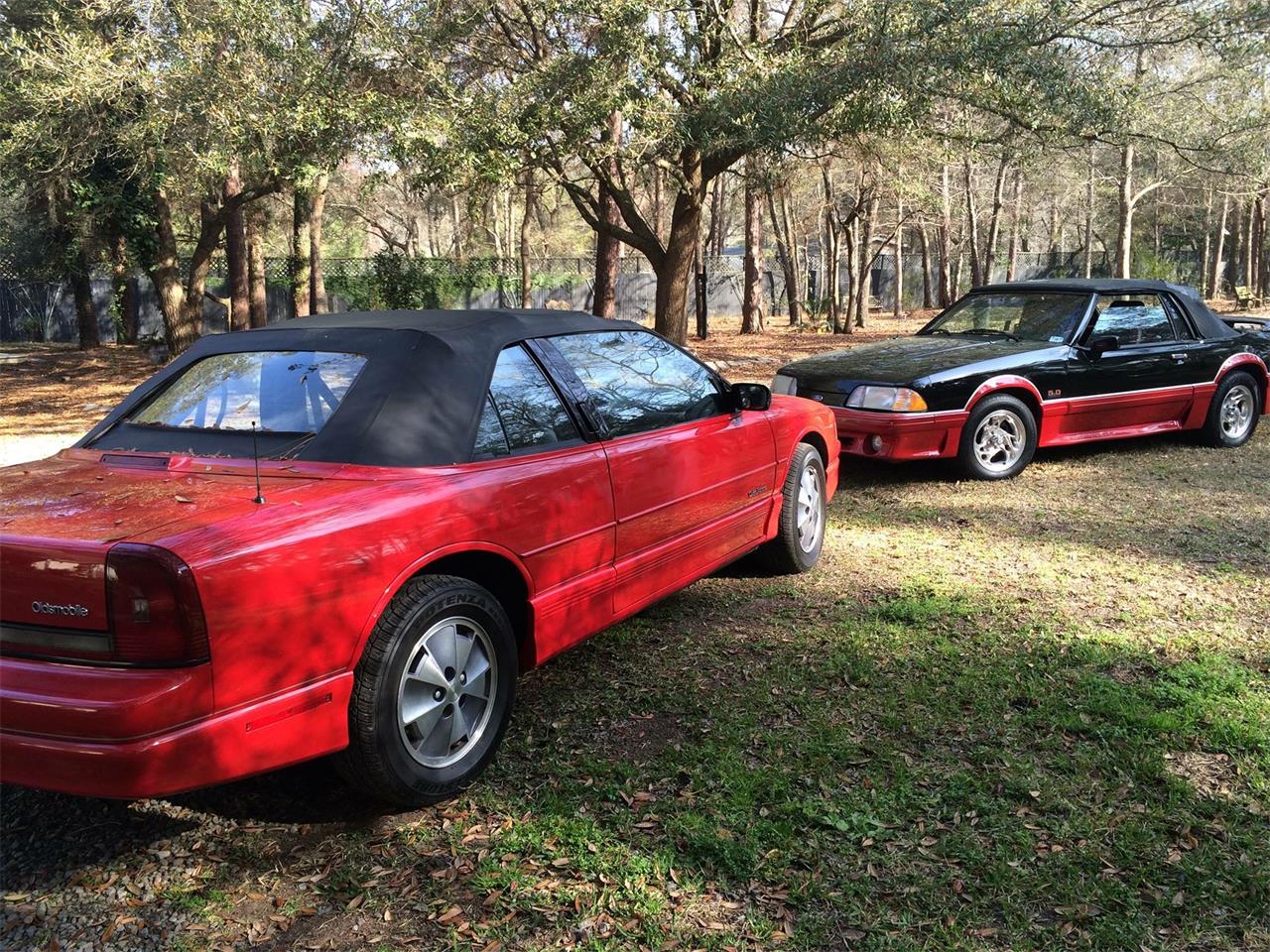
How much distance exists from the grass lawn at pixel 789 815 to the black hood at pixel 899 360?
2.79 m

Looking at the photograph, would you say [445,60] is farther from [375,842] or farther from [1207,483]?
[375,842]

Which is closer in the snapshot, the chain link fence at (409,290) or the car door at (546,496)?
the car door at (546,496)

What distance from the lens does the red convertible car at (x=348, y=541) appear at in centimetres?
245

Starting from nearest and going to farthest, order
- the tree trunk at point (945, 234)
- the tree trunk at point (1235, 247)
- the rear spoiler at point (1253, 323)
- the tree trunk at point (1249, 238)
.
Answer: the rear spoiler at point (1253, 323) < the tree trunk at point (945, 234) < the tree trunk at point (1249, 238) < the tree trunk at point (1235, 247)

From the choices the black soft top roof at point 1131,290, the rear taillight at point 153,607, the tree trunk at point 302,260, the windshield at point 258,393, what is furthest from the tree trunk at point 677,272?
the rear taillight at point 153,607

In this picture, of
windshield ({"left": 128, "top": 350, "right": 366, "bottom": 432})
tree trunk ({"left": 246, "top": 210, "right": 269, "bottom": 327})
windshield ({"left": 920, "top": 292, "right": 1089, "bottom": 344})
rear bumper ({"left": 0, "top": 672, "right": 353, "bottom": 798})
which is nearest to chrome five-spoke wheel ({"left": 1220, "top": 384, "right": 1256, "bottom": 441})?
windshield ({"left": 920, "top": 292, "right": 1089, "bottom": 344})

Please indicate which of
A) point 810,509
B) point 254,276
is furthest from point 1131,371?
point 254,276

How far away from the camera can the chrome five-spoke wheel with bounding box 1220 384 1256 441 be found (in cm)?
892

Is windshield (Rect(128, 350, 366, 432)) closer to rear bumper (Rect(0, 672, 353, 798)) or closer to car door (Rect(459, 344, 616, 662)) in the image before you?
car door (Rect(459, 344, 616, 662))

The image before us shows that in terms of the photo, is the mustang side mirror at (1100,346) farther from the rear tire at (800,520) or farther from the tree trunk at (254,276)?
the tree trunk at (254,276)

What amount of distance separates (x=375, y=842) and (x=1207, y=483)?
7.03 meters

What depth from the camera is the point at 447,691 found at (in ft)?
10.2

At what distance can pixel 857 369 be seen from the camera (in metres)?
7.52

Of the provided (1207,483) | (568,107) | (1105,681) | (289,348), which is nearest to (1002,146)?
(568,107)
